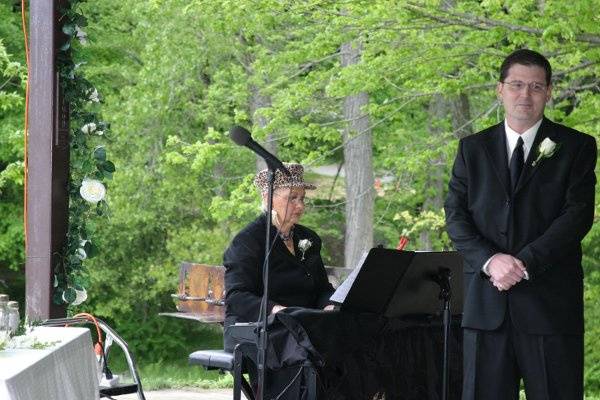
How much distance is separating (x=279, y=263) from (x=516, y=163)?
1.81 meters

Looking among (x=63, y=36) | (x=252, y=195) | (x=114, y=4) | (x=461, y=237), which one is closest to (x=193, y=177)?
(x=114, y=4)

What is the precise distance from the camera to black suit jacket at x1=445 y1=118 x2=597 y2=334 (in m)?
4.18

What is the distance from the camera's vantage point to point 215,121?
18.2 meters

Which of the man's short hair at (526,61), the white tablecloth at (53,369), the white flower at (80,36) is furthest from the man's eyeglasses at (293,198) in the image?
the man's short hair at (526,61)

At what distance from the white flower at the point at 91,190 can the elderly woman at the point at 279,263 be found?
2.41 feet

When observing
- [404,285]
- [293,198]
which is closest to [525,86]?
[404,285]

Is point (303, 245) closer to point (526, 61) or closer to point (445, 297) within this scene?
point (445, 297)

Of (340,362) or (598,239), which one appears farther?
(598,239)

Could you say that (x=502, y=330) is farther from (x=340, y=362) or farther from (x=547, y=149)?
(x=340, y=362)

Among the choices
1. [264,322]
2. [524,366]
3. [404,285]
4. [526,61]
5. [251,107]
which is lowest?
[524,366]

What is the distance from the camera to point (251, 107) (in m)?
18.1

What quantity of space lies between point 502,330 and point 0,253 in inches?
637

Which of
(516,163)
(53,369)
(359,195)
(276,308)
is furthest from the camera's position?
(359,195)

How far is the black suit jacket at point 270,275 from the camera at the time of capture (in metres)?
5.66
